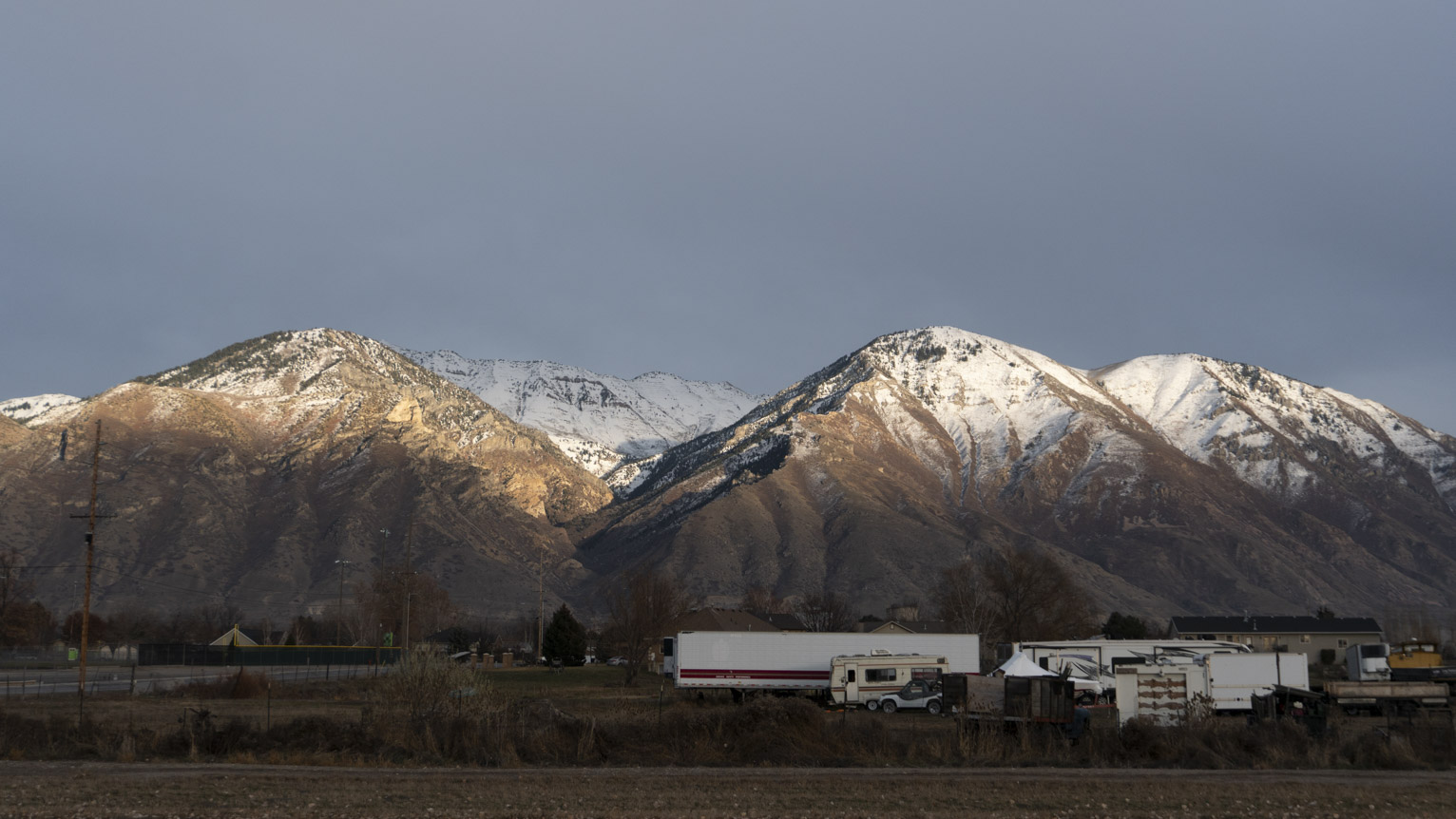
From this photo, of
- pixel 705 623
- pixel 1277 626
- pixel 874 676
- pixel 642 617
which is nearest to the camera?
pixel 874 676

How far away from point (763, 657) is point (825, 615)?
87696 millimetres

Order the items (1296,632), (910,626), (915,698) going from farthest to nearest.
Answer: (910,626) → (1296,632) → (915,698)

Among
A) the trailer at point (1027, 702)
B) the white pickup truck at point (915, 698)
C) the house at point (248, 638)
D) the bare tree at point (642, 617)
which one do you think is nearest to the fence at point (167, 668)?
the house at point (248, 638)

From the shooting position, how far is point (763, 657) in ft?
171

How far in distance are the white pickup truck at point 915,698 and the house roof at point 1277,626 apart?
77.1 meters

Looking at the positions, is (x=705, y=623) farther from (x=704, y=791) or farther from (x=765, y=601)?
(x=704, y=791)

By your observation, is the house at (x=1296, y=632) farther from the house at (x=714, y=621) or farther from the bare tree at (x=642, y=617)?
the bare tree at (x=642, y=617)

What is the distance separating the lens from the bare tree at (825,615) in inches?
5295

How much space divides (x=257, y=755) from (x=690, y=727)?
10138 millimetres

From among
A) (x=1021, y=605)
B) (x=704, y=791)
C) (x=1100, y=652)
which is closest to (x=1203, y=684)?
(x=1100, y=652)

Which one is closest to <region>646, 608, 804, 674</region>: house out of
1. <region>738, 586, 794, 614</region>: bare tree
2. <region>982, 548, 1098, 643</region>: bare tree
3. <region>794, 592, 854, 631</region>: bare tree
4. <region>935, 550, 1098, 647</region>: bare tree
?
<region>935, 550, 1098, 647</region>: bare tree

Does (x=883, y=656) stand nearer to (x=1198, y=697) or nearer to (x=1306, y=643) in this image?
(x=1198, y=697)

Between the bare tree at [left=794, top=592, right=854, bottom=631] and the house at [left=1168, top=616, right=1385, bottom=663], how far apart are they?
38812mm

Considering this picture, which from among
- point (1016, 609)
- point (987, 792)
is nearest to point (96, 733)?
point (987, 792)
